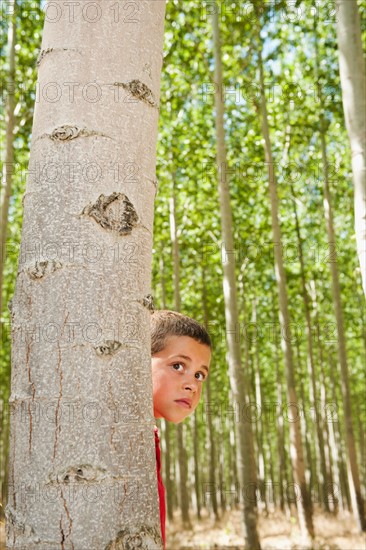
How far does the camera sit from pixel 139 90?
104 centimetres

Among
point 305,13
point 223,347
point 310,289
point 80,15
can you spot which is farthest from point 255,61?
point 223,347

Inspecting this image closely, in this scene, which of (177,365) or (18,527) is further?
(177,365)

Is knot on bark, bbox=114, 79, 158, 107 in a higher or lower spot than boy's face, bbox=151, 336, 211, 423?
higher

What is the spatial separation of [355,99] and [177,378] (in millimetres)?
2960

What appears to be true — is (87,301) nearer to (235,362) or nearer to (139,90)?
(139,90)

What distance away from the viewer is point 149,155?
41.6 inches

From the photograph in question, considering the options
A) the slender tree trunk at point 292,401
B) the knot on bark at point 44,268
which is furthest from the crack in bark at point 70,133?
the slender tree trunk at point 292,401

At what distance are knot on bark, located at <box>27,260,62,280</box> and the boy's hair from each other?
0.86 m

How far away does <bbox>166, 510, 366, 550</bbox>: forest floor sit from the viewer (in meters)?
8.45

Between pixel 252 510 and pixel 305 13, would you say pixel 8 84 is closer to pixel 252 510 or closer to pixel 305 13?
pixel 305 13

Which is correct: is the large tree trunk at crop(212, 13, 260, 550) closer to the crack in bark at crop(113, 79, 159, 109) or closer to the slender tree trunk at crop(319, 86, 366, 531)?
the slender tree trunk at crop(319, 86, 366, 531)

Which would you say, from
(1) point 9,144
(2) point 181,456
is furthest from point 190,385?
(2) point 181,456

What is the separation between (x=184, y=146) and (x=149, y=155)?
11825 mm

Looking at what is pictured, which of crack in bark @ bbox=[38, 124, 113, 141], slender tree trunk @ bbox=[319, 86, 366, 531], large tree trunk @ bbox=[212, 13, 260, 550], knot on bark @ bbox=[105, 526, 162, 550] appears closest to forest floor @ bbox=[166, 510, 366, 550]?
slender tree trunk @ bbox=[319, 86, 366, 531]
